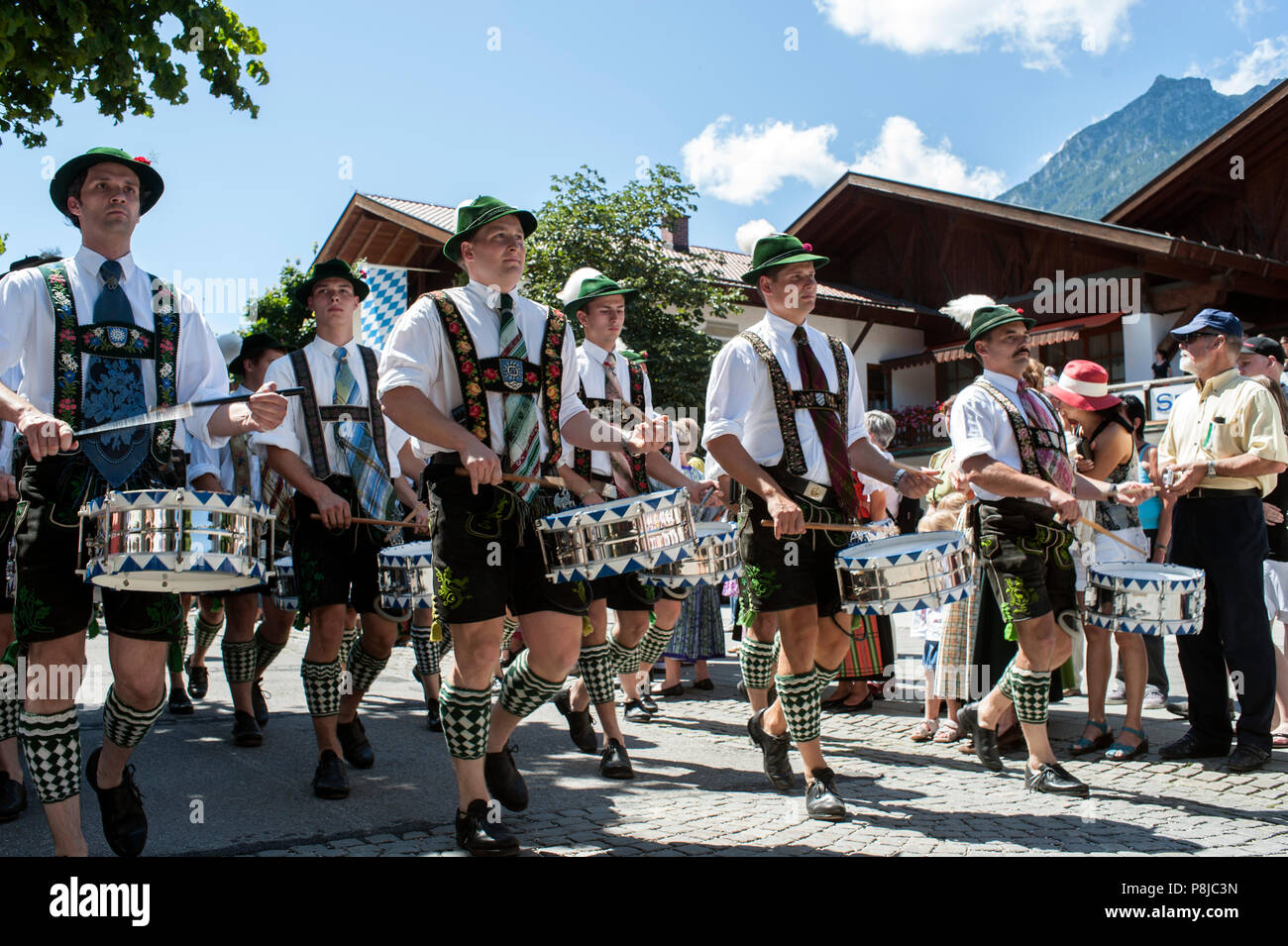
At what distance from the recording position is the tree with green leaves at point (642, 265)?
16172 mm

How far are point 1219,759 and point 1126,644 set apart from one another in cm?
69

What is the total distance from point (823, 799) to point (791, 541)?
39.4 inches

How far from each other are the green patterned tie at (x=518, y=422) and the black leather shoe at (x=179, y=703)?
4.17 metres

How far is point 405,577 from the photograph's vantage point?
4.91 m

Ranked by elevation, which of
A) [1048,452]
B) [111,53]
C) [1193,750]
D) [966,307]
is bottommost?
[1193,750]

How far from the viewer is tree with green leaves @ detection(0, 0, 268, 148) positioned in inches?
267

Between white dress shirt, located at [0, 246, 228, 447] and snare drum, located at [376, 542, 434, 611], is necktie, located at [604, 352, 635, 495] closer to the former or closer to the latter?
snare drum, located at [376, 542, 434, 611]

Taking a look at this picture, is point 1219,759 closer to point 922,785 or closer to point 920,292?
point 922,785

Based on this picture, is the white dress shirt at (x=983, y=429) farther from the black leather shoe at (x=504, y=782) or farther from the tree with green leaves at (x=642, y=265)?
the tree with green leaves at (x=642, y=265)

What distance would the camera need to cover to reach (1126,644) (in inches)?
230

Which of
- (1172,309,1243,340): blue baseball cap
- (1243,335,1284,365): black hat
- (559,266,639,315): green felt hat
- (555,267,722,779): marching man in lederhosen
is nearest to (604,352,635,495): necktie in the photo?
(555,267,722,779): marching man in lederhosen

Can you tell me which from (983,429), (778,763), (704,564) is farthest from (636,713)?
(983,429)

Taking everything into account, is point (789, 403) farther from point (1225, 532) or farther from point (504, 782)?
point (1225, 532)

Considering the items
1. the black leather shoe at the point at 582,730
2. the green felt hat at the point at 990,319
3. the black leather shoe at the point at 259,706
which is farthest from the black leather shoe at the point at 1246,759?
the black leather shoe at the point at 259,706
